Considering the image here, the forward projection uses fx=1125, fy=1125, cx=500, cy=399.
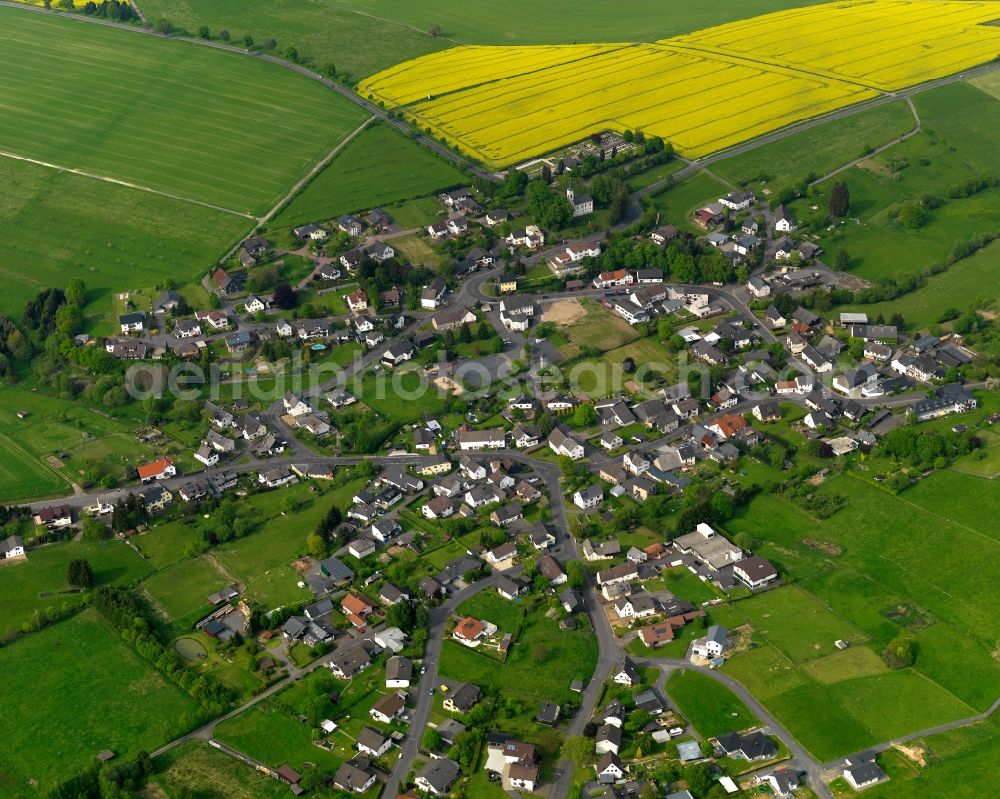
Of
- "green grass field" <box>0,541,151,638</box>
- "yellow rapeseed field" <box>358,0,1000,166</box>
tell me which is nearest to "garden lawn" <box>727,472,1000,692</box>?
"green grass field" <box>0,541,151,638</box>

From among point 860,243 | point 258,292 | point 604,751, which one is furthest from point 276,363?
point 860,243

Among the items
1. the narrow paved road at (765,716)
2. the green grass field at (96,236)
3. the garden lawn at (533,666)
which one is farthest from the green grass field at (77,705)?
the green grass field at (96,236)

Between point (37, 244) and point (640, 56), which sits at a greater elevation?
point (640, 56)

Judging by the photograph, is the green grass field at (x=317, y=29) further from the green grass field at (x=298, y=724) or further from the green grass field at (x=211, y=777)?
the green grass field at (x=211, y=777)

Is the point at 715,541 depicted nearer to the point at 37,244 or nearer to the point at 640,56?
the point at 37,244

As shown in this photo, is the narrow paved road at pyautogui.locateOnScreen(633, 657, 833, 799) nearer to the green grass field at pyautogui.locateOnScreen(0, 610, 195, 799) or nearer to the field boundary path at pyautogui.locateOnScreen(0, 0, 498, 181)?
the green grass field at pyautogui.locateOnScreen(0, 610, 195, 799)

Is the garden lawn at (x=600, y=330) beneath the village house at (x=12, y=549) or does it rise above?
above
